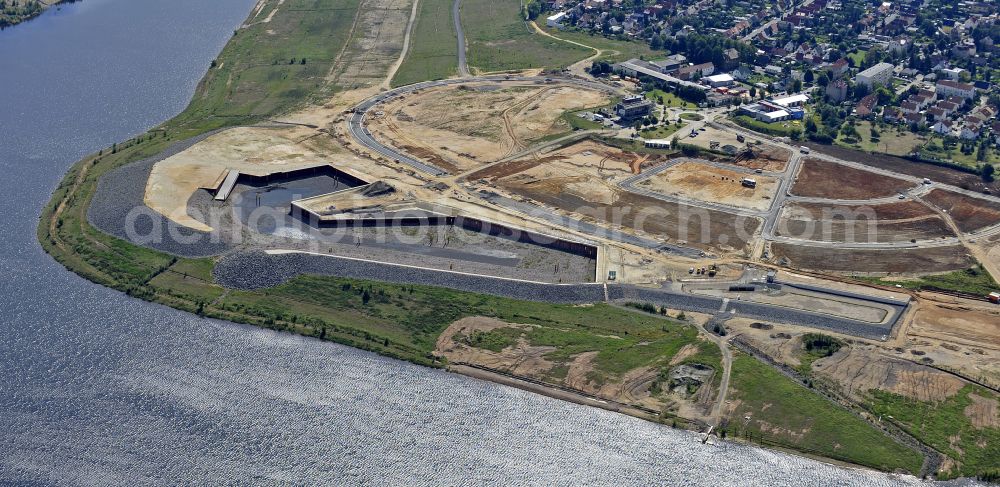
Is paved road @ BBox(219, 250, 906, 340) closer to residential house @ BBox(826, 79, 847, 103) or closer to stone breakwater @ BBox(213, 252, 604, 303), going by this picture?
stone breakwater @ BBox(213, 252, 604, 303)

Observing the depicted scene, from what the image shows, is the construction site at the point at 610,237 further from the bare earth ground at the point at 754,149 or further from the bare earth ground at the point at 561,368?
the bare earth ground at the point at 754,149

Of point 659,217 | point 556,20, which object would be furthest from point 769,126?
point 556,20

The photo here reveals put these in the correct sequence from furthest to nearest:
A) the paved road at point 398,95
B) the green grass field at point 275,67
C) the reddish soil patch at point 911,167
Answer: the green grass field at point 275,67
the paved road at point 398,95
the reddish soil patch at point 911,167

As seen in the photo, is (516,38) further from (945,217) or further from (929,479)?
(929,479)

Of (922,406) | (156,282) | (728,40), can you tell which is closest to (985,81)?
(728,40)

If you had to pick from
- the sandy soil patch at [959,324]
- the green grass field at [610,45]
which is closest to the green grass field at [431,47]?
the green grass field at [610,45]

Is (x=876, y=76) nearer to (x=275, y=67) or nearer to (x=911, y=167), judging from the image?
(x=911, y=167)
